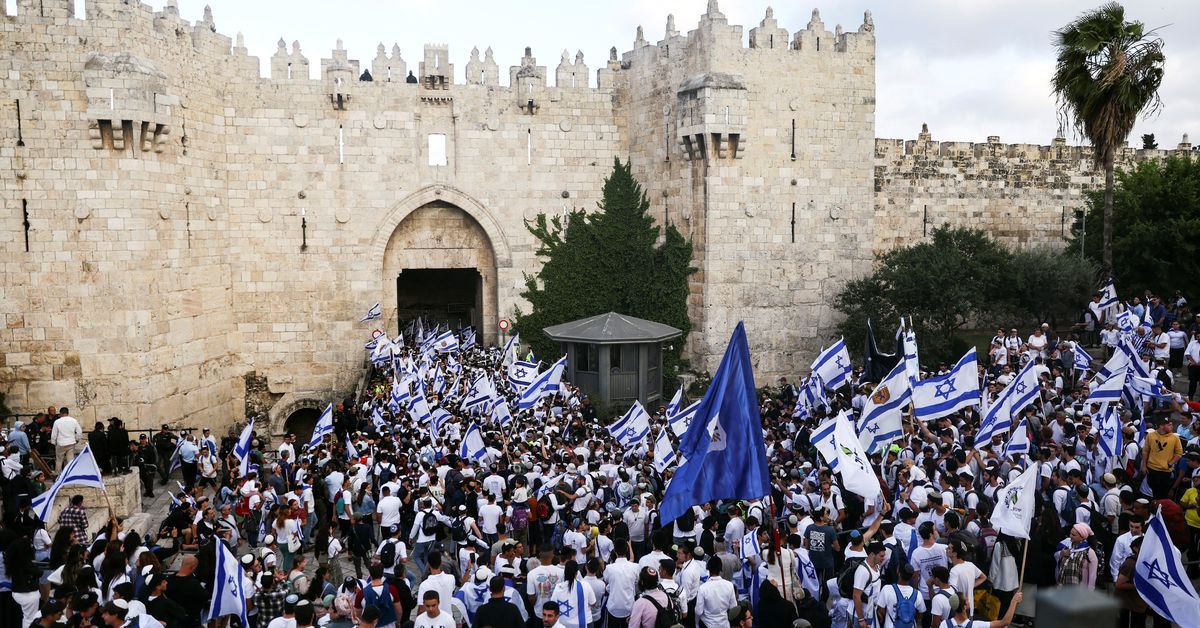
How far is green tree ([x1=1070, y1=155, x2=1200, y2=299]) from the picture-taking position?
23484mm

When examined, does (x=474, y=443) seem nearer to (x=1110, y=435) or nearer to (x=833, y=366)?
(x=833, y=366)

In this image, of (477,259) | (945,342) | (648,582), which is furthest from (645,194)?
(648,582)

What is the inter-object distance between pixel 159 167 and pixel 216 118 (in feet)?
9.23

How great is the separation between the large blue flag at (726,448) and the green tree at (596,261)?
582 inches

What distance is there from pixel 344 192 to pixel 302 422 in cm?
631

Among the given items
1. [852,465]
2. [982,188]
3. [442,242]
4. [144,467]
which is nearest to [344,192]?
[442,242]

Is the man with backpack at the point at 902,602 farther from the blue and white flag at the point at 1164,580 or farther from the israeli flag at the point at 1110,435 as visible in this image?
the israeli flag at the point at 1110,435

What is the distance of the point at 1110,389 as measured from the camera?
42.1 feet

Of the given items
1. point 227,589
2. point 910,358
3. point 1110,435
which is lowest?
point 227,589

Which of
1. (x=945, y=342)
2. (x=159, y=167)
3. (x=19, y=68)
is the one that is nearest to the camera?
(x=19, y=68)

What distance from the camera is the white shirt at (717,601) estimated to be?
26.4 feet

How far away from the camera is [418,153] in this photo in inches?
986

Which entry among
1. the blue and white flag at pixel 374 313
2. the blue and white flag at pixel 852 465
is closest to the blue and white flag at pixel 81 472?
the blue and white flag at pixel 852 465

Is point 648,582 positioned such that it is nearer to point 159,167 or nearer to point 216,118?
point 159,167
